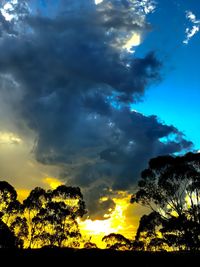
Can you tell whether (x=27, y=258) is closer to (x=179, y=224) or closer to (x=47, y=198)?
(x=179, y=224)

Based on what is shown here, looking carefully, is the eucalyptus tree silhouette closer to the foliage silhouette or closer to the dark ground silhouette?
the foliage silhouette

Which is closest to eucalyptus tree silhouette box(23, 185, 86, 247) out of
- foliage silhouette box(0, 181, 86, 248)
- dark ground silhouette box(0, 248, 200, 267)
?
foliage silhouette box(0, 181, 86, 248)

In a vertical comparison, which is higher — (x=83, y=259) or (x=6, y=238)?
(x=6, y=238)

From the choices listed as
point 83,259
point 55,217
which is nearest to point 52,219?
point 55,217

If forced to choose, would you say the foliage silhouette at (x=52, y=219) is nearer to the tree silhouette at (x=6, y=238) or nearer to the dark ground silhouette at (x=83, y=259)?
the tree silhouette at (x=6, y=238)

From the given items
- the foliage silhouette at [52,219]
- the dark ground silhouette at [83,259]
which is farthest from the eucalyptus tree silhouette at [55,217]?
the dark ground silhouette at [83,259]

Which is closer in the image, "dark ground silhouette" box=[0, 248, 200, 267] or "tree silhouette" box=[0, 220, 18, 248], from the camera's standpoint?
"dark ground silhouette" box=[0, 248, 200, 267]

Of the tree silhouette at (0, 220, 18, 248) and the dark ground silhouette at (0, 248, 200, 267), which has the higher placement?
the tree silhouette at (0, 220, 18, 248)

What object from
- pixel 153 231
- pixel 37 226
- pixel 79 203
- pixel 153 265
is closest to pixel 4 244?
pixel 37 226

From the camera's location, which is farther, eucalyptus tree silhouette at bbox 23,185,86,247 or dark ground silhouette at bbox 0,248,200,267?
eucalyptus tree silhouette at bbox 23,185,86,247

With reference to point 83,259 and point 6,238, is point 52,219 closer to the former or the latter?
point 6,238

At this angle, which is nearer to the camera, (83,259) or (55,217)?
(83,259)

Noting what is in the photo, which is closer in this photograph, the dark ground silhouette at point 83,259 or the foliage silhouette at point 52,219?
the dark ground silhouette at point 83,259

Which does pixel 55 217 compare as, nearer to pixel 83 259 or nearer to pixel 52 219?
pixel 52 219
